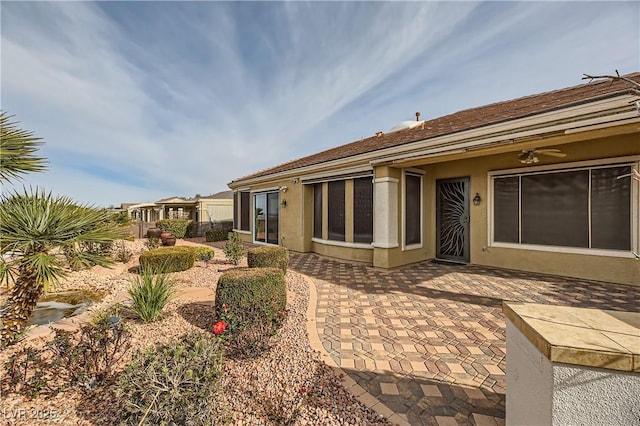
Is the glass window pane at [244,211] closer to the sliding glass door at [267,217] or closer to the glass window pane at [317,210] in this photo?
the sliding glass door at [267,217]

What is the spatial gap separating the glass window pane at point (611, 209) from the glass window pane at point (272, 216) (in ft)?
34.4

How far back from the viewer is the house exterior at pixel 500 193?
529 cm

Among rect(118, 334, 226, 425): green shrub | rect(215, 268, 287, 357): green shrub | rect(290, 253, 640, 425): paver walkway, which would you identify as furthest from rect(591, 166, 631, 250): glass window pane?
rect(118, 334, 226, 425): green shrub

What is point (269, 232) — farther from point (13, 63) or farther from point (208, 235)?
point (13, 63)

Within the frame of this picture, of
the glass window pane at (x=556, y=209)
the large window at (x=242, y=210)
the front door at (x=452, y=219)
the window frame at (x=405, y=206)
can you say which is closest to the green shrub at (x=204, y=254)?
the large window at (x=242, y=210)

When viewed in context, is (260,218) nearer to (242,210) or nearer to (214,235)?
(242,210)

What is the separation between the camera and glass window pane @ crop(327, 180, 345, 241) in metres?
9.27

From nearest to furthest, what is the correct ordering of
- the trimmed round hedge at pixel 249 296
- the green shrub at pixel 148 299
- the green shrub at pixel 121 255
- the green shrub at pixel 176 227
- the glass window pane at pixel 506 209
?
1. the trimmed round hedge at pixel 249 296
2. the green shrub at pixel 148 299
3. the glass window pane at pixel 506 209
4. the green shrub at pixel 121 255
5. the green shrub at pixel 176 227

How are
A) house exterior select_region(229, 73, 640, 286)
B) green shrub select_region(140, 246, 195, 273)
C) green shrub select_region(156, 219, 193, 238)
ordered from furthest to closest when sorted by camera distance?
green shrub select_region(156, 219, 193, 238) < green shrub select_region(140, 246, 195, 273) < house exterior select_region(229, 73, 640, 286)

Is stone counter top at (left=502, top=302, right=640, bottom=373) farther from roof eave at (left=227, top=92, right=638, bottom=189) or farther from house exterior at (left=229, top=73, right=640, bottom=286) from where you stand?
house exterior at (left=229, top=73, right=640, bottom=286)

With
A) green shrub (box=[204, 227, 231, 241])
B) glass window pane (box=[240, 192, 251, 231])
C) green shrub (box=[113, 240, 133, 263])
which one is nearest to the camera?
green shrub (box=[113, 240, 133, 263])

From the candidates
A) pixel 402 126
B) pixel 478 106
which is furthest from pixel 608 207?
pixel 402 126

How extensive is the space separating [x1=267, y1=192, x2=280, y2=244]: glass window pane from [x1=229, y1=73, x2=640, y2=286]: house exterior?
1.18m

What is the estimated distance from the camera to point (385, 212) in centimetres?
757
